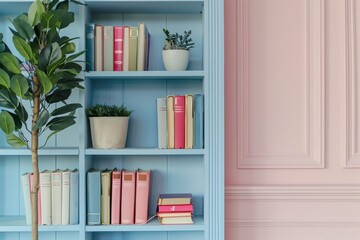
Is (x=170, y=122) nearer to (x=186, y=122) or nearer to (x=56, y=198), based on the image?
(x=186, y=122)

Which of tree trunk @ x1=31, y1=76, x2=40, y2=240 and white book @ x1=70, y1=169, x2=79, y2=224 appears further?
white book @ x1=70, y1=169, x2=79, y2=224

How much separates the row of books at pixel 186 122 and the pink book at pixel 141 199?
199mm

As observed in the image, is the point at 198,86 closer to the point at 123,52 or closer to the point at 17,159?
the point at 123,52

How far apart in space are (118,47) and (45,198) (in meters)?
0.76

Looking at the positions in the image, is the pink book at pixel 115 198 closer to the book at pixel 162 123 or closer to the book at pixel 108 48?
the book at pixel 162 123

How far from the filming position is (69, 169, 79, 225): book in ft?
5.76

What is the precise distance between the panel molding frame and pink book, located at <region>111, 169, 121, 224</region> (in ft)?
2.06

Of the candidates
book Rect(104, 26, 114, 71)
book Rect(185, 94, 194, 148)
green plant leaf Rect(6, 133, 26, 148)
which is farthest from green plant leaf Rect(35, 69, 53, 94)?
book Rect(185, 94, 194, 148)

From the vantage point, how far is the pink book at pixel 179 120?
5.85ft

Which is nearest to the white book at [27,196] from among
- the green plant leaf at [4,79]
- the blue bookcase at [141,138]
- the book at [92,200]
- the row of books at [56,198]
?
the row of books at [56,198]

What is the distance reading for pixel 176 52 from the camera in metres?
1.80

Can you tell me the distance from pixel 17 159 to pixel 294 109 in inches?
56.5

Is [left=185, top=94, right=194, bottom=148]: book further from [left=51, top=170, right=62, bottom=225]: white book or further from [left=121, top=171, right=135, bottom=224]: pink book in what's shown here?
[left=51, top=170, right=62, bottom=225]: white book

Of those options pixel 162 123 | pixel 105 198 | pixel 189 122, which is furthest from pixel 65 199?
pixel 189 122
